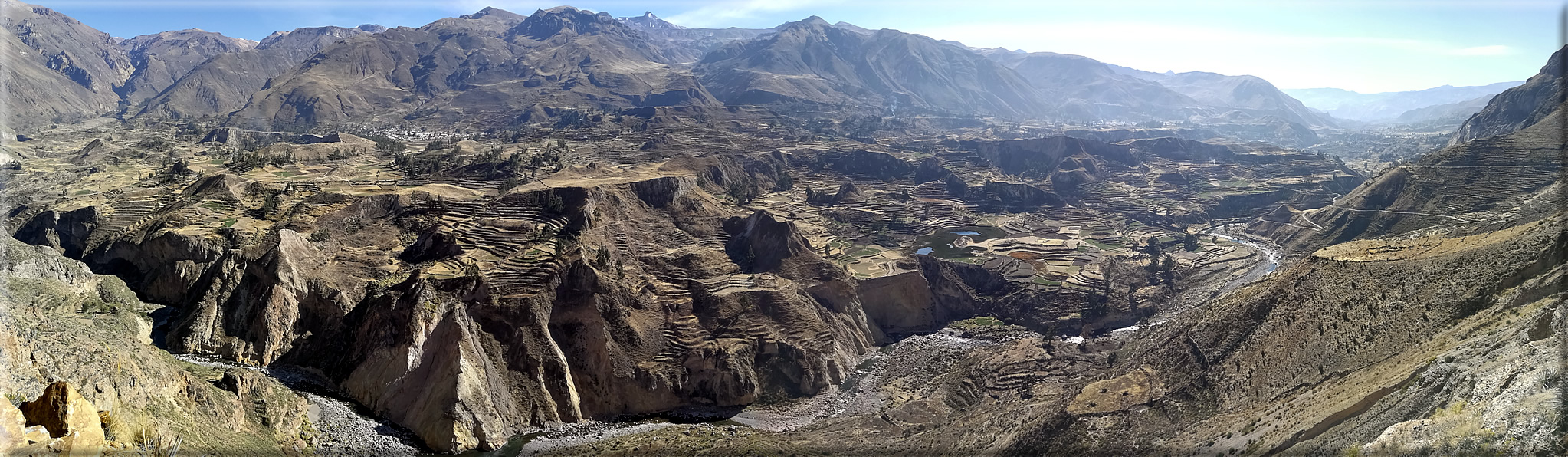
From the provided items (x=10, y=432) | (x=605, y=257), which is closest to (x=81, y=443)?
(x=10, y=432)

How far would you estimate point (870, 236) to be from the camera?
85.0 meters

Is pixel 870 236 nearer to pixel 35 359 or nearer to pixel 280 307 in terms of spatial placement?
pixel 280 307

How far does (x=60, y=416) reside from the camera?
17781 mm

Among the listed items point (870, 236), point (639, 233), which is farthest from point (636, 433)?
point (870, 236)

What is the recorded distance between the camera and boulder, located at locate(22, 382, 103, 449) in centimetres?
1755

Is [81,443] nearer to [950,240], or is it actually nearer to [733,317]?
[733,317]

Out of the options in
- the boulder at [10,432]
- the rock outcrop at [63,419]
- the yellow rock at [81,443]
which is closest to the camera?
the boulder at [10,432]

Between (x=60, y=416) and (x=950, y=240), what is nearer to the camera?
(x=60, y=416)

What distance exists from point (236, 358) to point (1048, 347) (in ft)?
173

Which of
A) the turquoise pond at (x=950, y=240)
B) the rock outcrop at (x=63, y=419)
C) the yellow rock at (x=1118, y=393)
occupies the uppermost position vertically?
the rock outcrop at (x=63, y=419)

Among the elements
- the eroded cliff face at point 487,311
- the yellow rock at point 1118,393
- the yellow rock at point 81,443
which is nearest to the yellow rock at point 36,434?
the yellow rock at point 81,443

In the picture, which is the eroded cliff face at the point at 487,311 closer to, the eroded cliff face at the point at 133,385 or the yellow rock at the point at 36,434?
the eroded cliff face at the point at 133,385

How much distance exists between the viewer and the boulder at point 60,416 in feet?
57.6

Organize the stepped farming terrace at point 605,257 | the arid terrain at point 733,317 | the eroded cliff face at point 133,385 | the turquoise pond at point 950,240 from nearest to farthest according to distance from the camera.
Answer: the eroded cliff face at point 133,385
the arid terrain at point 733,317
the stepped farming terrace at point 605,257
the turquoise pond at point 950,240
